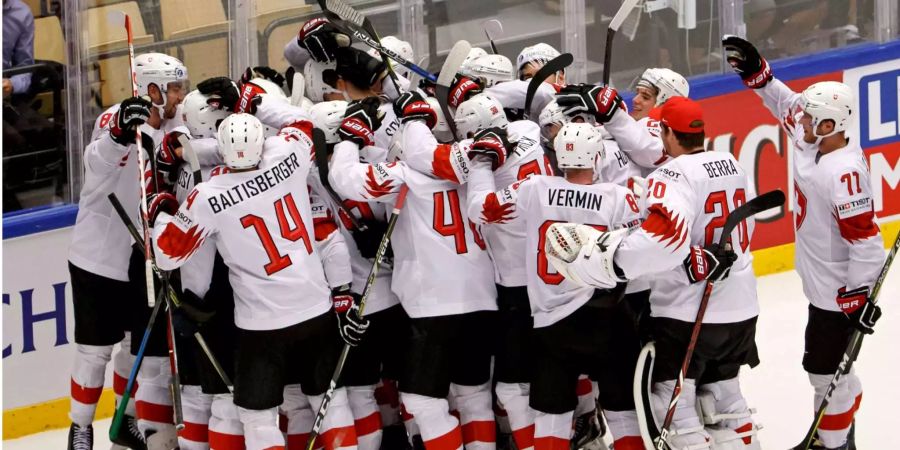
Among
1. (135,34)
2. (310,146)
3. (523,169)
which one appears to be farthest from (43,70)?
(523,169)

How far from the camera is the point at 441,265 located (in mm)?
5320

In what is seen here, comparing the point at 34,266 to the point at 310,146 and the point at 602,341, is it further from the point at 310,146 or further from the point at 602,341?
the point at 602,341

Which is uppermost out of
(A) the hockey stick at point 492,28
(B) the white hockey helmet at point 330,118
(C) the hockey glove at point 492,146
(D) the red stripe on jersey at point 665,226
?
(A) the hockey stick at point 492,28

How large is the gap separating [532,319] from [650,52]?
2752 mm

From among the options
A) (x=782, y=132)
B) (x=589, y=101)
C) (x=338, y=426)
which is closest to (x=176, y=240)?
(x=338, y=426)

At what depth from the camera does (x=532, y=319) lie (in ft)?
17.7

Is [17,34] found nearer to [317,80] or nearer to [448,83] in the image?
[317,80]

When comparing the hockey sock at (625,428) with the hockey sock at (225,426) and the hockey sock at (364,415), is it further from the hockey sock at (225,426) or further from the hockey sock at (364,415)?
the hockey sock at (225,426)

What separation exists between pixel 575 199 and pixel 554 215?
84 mm

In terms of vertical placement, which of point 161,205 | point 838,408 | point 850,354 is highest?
point 161,205

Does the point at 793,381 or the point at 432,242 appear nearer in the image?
the point at 432,242

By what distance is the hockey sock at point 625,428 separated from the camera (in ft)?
17.2

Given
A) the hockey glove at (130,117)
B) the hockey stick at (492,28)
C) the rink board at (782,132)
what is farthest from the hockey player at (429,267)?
the rink board at (782,132)

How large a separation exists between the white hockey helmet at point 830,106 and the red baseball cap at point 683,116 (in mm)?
486
